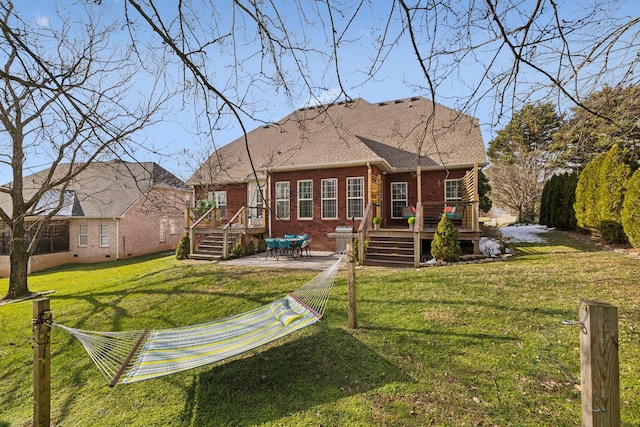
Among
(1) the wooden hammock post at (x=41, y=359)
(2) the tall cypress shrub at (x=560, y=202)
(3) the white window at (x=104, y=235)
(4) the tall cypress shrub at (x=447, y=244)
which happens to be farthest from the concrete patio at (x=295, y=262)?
(3) the white window at (x=104, y=235)

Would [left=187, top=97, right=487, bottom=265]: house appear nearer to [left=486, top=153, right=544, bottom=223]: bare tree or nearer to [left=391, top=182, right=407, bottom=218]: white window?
[left=391, top=182, right=407, bottom=218]: white window

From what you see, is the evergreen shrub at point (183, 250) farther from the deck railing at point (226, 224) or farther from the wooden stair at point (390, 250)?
the wooden stair at point (390, 250)

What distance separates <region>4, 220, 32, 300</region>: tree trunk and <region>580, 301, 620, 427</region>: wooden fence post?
43.1 feet

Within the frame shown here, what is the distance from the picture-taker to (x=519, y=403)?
9.95 feet

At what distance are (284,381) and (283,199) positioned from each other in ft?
34.0

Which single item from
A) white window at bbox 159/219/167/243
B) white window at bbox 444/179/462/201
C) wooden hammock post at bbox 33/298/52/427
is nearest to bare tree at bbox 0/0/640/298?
wooden hammock post at bbox 33/298/52/427

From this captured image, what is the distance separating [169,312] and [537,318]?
6.89 meters

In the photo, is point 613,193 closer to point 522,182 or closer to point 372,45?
point 372,45

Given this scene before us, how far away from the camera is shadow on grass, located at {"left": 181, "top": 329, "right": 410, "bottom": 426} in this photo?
328 cm

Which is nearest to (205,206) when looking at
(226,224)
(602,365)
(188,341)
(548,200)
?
(226,224)

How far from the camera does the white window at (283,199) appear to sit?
44.5 ft

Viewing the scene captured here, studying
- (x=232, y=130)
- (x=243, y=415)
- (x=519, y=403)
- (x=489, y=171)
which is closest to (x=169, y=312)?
(x=243, y=415)

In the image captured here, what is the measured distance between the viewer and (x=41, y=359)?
2854mm

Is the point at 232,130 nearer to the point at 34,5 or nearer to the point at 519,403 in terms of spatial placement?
the point at 34,5
